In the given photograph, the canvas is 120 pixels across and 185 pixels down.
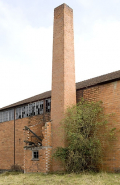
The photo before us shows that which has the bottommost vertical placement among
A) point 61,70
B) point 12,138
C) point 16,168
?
point 16,168

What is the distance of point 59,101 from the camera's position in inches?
707

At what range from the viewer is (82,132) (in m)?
16.3

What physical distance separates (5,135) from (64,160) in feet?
34.0

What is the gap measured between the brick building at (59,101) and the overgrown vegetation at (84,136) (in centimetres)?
56

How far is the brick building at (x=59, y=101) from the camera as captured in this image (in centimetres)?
1633

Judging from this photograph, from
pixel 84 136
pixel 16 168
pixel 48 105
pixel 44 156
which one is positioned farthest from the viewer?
pixel 16 168

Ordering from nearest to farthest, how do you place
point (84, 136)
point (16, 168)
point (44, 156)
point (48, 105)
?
point (84, 136)
point (44, 156)
point (48, 105)
point (16, 168)

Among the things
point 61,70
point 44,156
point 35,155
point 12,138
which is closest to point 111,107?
point 61,70

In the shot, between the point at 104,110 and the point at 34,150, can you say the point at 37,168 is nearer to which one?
the point at 34,150

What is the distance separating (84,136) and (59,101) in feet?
11.0

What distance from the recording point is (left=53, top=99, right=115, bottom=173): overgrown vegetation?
1557 cm

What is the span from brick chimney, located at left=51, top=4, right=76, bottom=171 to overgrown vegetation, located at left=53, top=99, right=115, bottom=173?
0.76m

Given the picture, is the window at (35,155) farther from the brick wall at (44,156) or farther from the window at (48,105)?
the window at (48,105)

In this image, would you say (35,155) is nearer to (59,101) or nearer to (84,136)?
(59,101)
